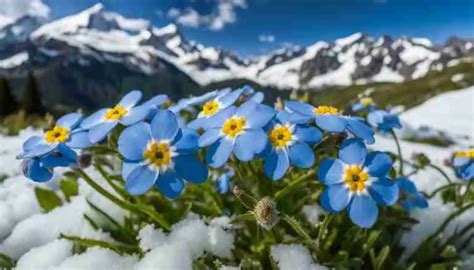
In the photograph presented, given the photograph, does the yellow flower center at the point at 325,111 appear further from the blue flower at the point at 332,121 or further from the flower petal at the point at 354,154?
the flower petal at the point at 354,154

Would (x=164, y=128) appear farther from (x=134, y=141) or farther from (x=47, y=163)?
(x=47, y=163)

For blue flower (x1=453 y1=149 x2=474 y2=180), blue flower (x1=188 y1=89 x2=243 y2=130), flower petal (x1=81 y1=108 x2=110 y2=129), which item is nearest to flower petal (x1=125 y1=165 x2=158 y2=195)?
blue flower (x1=188 y1=89 x2=243 y2=130)

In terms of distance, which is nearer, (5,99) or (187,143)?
(187,143)

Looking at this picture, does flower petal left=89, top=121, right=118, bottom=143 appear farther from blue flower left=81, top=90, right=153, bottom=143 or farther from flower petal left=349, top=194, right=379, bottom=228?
flower petal left=349, top=194, right=379, bottom=228

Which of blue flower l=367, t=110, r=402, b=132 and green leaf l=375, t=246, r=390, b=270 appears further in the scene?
blue flower l=367, t=110, r=402, b=132

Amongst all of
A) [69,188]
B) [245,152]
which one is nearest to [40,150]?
[245,152]

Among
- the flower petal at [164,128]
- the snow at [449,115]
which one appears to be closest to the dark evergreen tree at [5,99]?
the snow at [449,115]

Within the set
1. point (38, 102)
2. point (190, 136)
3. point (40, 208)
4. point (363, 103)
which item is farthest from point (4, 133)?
point (38, 102)
